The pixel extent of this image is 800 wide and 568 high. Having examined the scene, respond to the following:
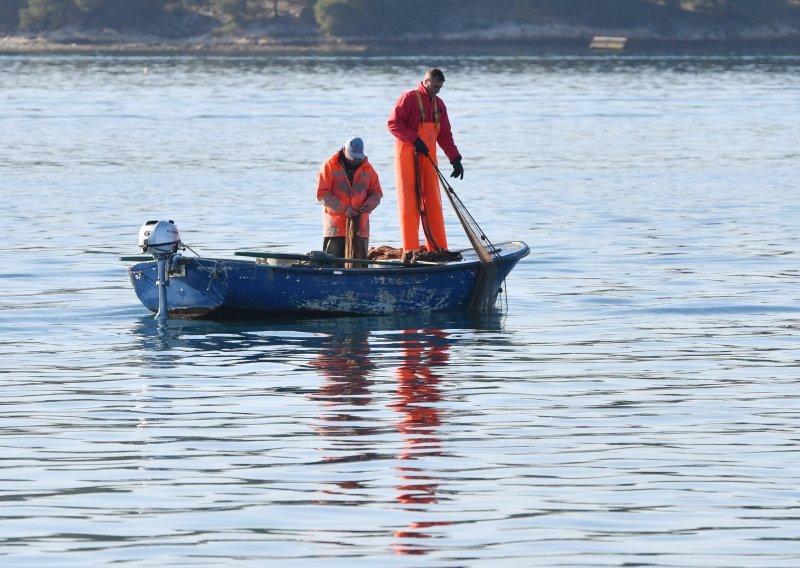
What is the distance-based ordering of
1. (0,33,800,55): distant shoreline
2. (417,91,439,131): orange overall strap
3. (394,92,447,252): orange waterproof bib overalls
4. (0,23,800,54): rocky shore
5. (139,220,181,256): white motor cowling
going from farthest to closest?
(0,23,800,54): rocky shore → (0,33,800,55): distant shoreline → (394,92,447,252): orange waterproof bib overalls → (417,91,439,131): orange overall strap → (139,220,181,256): white motor cowling

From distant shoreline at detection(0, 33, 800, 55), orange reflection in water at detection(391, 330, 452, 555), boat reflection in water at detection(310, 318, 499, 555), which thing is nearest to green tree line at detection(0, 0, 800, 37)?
distant shoreline at detection(0, 33, 800, 55)

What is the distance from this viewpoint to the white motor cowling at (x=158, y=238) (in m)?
14.8

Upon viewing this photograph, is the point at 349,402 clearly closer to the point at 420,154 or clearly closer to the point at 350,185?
the point at 350,185

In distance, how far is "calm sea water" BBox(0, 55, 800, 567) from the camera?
870 cm

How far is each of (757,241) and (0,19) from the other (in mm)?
107887

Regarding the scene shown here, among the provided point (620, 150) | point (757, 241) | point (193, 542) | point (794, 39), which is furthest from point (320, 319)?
point (794, 39)

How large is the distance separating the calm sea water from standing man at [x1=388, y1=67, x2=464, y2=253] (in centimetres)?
99

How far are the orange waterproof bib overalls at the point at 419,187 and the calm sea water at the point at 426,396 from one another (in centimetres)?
93

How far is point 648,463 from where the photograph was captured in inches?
401

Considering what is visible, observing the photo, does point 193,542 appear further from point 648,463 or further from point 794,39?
point 794,39

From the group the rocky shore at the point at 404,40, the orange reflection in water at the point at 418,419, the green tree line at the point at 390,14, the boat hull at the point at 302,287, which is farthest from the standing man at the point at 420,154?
the green tree line at the point at 390,14

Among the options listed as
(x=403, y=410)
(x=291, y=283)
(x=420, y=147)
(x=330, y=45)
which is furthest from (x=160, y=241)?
(x=330, y=45)

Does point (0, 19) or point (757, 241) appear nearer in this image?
point (757, 241)

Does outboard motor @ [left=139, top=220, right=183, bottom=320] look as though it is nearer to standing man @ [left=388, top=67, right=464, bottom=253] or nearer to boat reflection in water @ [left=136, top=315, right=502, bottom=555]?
boat reflection in water @ [left=136, top=315, right=502, bottom=555]
